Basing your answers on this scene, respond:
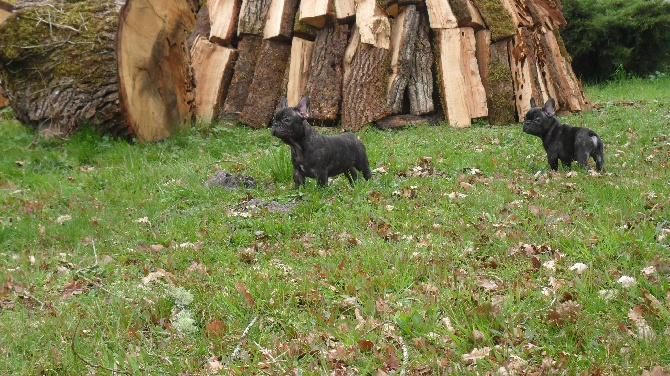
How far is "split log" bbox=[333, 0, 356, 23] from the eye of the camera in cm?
1268

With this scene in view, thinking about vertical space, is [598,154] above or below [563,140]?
below

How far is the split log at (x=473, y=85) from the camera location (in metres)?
12.6

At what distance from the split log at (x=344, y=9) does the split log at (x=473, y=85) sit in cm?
222

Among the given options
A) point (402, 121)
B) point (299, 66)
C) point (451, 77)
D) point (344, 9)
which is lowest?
point (402, 121)

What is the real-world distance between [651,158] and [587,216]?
3.40 metres

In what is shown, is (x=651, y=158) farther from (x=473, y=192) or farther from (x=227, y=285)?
(x=227, y=285)

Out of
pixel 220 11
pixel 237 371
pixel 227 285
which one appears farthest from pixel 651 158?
pixel 220 11

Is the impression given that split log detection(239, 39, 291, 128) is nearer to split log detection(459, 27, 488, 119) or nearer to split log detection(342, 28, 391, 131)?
split log detection(342, 28, 391, 131)

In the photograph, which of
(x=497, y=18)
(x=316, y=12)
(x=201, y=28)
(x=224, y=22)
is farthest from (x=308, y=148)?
(x=201, y=28)

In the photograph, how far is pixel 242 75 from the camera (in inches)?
525

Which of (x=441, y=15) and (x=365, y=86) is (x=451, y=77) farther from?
(x=365, y=86)

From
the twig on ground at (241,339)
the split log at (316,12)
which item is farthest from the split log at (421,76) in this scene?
the twig on ground at (241,339)

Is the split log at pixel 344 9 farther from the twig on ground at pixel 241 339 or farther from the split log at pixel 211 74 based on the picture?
the twig on ground at pixel 241 339

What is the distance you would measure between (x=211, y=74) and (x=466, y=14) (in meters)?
5.19
